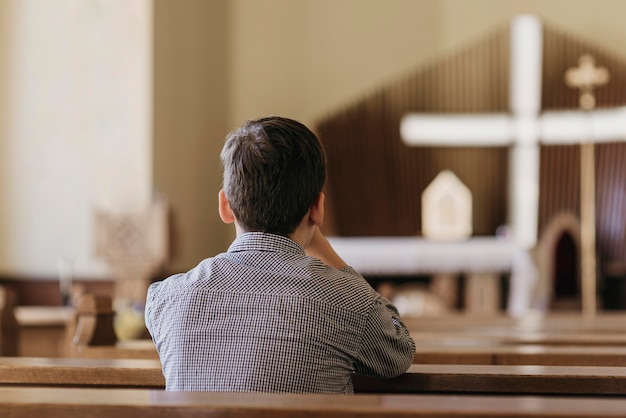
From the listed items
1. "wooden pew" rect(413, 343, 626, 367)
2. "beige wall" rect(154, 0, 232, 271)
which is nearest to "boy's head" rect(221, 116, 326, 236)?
"wooden pew" rect(413, 343, 626, 367)

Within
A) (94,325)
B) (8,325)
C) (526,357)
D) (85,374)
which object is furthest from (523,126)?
(85,374)

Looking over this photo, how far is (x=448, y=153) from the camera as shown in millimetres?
10031

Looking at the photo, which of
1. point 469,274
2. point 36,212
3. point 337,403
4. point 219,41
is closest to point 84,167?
point 36,212

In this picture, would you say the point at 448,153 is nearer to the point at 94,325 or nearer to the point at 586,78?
the point at 586,78

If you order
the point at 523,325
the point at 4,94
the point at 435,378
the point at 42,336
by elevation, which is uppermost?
the point at 4,94

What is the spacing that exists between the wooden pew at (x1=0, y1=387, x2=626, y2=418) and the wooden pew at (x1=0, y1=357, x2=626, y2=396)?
0.52 metres

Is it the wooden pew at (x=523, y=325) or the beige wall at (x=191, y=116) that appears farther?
the beige wall at (x=191, y=116)

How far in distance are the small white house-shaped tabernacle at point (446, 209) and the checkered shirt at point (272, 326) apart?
7.94m

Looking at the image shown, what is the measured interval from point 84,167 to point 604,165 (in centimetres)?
464

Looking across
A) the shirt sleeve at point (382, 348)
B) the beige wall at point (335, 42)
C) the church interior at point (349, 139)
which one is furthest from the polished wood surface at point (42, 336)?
the beige wall at point (335, 42)

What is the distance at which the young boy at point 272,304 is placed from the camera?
1.86 meters

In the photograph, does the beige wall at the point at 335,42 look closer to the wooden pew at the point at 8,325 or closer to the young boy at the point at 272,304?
the wooden pew at the point at 8,325

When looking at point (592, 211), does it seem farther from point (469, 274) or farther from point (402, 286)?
point (402, 286)

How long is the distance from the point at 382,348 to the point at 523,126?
8.16 metres
